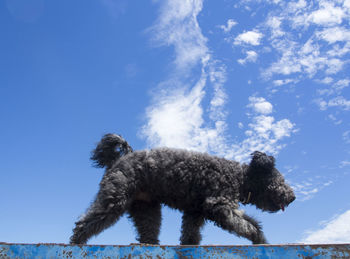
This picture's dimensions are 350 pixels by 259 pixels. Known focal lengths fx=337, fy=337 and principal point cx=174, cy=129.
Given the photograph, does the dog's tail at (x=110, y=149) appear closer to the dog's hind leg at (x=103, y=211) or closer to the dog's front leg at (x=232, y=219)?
the dog's hind leg at (x=103, y=211)

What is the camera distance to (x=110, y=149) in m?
6.21

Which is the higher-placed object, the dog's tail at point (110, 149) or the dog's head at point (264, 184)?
the dog's tail at point (110, 149)

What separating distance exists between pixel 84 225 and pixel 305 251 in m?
3.15

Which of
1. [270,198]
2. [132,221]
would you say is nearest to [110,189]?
[132,221]

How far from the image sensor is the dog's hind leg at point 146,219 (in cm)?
579

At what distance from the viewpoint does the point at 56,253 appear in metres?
2.60

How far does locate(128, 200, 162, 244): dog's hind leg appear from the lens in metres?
5.79

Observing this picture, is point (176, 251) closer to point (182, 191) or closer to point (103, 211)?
point (103, 211)

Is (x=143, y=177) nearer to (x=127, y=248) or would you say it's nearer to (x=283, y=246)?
(x=127, y=248)

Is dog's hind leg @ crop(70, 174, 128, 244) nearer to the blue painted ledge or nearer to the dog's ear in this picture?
the blue painted ledge

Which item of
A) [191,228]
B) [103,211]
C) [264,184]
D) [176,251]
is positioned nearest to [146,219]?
[191,228]

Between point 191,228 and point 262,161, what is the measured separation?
171 centimetres

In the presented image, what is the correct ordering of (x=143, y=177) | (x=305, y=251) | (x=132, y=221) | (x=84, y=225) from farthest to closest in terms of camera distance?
(x=132, y=221) < (x=143, y=177) < (x=84, y=225) < (x=305, y=251)

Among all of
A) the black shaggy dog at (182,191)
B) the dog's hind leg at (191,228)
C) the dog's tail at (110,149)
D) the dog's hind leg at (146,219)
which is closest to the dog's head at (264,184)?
the black shaggy dog at (182,191)
